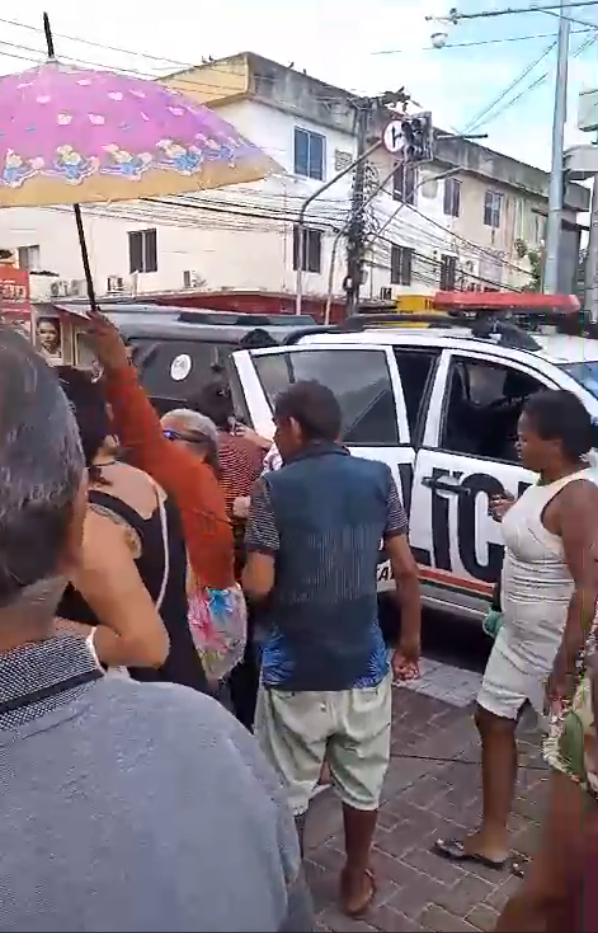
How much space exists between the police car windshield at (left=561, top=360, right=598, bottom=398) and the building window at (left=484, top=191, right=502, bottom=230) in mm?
23393

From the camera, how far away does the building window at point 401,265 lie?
27.3 meters

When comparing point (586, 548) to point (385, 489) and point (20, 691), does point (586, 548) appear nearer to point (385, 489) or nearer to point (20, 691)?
point (385, 489)

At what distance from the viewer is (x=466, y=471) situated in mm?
4664

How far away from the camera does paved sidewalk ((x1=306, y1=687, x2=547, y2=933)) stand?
283 cm

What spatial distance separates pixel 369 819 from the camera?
2807 millimetres

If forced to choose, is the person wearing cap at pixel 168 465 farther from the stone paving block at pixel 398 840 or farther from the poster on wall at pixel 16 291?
the poster on wall at pixel 16 291

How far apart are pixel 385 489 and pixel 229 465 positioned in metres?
1.05

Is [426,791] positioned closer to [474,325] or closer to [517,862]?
[517,862]

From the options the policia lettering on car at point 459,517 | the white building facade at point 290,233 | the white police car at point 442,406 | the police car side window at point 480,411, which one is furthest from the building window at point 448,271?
the policia lettering on car at point 459,517

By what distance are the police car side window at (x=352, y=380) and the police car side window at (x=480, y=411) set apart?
0.33 meters

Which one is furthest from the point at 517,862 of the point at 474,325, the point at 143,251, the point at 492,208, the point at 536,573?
the point at 492,208

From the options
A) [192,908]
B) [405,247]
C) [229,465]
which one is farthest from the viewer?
[405,247]

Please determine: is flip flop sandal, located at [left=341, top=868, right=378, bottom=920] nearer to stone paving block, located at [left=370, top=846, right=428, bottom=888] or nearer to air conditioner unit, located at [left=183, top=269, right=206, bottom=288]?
stone paving block, located at [left=370, top=846, right=428, bottom=888]

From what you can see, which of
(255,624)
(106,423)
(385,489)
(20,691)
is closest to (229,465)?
(255,624)
